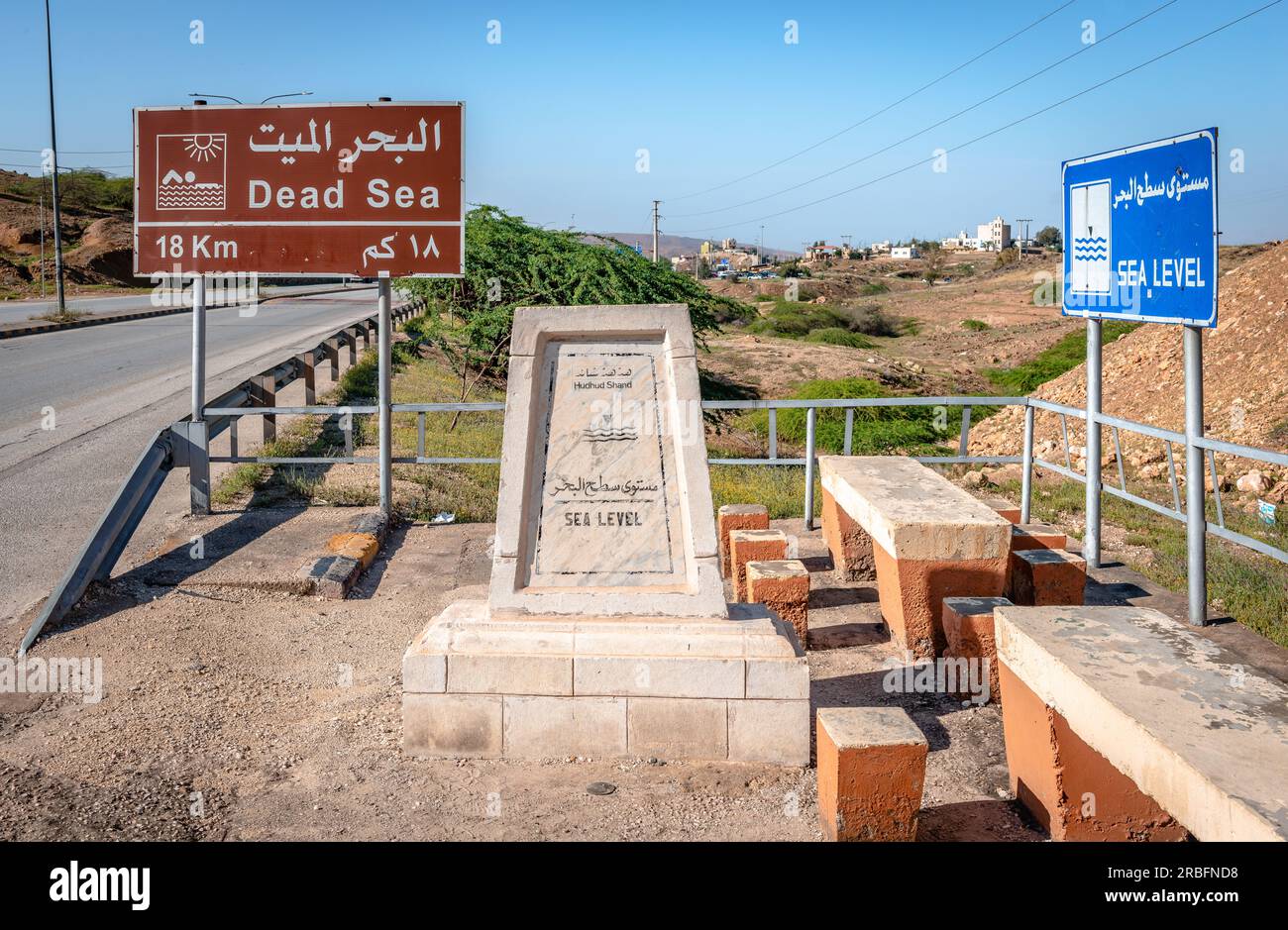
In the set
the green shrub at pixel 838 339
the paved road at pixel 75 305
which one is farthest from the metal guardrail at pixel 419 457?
the green shrub at pixel 838 339

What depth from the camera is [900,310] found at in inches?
2281

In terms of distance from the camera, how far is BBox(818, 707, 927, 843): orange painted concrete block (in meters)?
3.83

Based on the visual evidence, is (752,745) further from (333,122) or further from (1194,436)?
(333,122)

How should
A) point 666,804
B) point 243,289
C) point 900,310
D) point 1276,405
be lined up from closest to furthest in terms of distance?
point 666,804, point 1276,405, point 243,289, point 900,310

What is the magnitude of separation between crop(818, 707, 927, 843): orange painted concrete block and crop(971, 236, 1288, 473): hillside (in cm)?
1095

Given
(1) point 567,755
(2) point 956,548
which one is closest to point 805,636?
(2) point 956,548

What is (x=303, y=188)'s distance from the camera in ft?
29.4

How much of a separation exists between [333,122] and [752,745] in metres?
6.44

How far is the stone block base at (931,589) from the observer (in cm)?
611

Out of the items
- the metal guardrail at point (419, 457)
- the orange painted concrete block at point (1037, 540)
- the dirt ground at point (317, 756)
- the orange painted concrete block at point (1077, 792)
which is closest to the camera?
the orange painted concrete block at point (1077, 792)

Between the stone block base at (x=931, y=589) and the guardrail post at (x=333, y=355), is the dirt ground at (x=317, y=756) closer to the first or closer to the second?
the stone block base at (x=931, y=589)

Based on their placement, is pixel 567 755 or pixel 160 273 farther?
pixel 160 273

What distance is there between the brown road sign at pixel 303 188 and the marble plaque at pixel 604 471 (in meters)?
3.83

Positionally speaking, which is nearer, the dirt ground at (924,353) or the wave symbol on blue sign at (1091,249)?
the wave symbol on blue sign at (1091,249)
